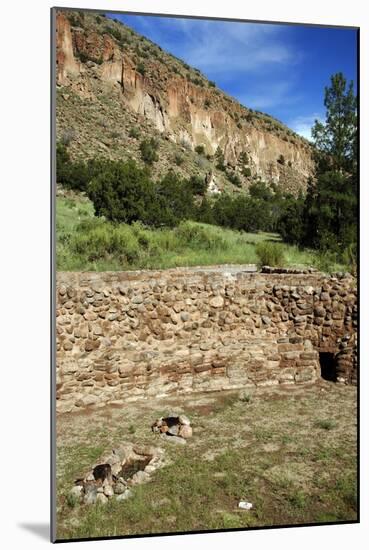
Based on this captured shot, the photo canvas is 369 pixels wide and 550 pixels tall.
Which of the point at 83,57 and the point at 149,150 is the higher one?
the point at 83,57

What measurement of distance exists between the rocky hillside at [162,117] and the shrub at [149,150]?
7cm

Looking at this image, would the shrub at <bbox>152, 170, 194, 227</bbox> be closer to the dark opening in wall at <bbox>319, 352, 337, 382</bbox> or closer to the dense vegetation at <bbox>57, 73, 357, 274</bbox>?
the dense vegetation at <bbox>57, 73, 357, 274</bbox>

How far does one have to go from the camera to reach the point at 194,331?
596cm

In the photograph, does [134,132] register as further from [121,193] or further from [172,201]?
[121,193]

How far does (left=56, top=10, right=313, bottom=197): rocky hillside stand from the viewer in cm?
534

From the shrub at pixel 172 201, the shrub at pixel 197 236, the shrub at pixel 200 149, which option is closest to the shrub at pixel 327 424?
the shrub at pixel 197 236

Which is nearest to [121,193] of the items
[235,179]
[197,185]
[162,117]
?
[197,185]

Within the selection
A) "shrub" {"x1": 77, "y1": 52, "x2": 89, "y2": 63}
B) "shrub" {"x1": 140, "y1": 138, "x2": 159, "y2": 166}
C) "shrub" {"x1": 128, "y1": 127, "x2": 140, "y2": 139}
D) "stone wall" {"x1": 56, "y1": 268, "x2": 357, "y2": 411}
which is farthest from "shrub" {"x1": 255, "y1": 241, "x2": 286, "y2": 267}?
"shrub" {"x1": 77, "y1": 52, "x2": 89, "y2": 63}

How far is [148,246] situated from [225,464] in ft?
8.02

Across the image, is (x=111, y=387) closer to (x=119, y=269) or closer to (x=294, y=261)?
(x=119, y=269)

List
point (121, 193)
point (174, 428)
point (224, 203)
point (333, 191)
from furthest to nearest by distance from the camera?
point (224, 203)
point (121, 193)
point (333, 191)
point (174, 428)

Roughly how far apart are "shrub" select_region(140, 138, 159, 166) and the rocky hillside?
0.07 meters

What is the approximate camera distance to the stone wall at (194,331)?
5.12 m

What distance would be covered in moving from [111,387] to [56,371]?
0.93m
